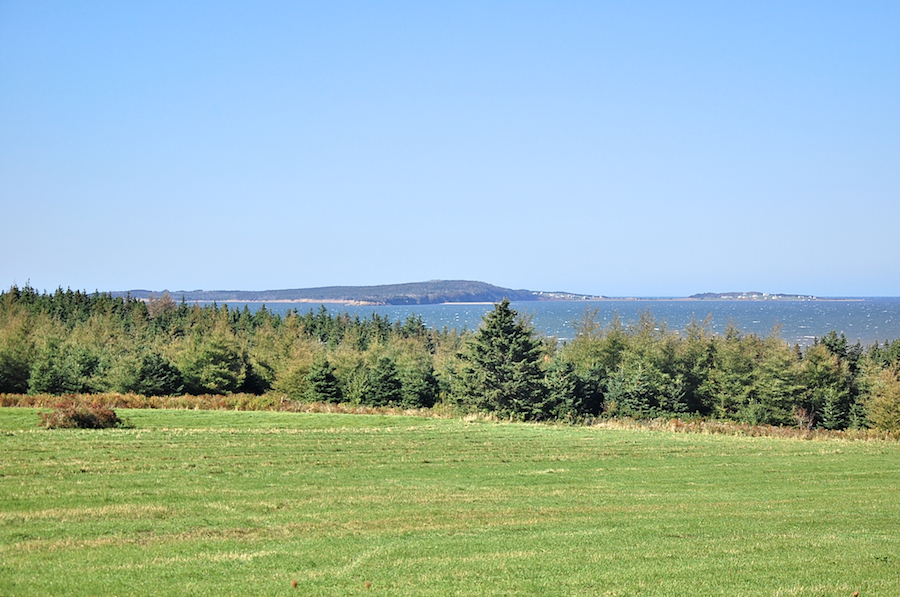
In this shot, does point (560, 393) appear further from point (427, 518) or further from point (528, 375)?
point (427, 518)

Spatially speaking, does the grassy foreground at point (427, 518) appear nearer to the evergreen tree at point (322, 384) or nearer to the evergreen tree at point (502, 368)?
the evergreen tree at point (502, 368)

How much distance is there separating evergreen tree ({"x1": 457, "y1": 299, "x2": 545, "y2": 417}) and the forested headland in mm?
78

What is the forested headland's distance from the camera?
51.9 metres

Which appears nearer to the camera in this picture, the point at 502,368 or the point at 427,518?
the point at 427,518

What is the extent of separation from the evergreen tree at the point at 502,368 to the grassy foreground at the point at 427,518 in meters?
24.6

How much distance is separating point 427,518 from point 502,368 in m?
36.7

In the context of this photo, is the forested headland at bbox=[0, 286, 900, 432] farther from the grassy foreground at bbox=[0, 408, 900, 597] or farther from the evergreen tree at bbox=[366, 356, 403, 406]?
the grassy foreground at bbox=[0, 408, 900, 597]

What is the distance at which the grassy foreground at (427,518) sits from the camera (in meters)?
10.0

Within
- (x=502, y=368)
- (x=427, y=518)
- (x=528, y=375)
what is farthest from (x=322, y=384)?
(x=427, y=518)

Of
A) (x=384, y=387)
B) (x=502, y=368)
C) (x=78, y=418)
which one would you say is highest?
(x=78, y=418)

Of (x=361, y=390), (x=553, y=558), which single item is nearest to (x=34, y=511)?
(x=553, y=558)

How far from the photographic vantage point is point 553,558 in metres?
11.3

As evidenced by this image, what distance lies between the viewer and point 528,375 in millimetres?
50844

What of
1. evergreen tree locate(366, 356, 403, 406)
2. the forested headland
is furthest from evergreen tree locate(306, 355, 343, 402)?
evergreen tree locate(366, 356, 403, 406)
